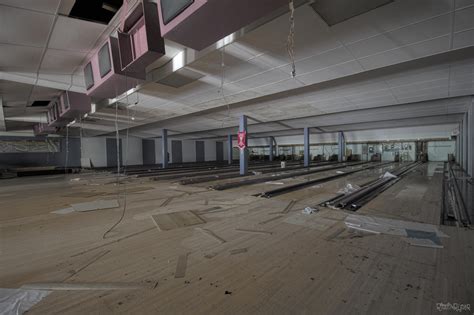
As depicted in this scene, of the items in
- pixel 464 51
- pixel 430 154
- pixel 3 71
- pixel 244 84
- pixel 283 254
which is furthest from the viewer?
pixel 430 154

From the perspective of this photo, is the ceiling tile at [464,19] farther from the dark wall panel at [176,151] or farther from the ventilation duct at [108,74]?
the dark wall panel at [176,151]

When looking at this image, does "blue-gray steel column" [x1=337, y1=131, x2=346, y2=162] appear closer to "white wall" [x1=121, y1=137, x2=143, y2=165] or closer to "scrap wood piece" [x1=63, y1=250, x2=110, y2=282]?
"white wall" [x1=121, y1=137, x2=143, y2=165]

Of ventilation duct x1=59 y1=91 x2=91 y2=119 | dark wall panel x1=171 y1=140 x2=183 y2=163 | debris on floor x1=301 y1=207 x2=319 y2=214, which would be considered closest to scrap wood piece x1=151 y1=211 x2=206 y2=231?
debris on floor x1=301 y1=207 x2=319 y2=214

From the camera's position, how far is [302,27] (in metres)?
3.17

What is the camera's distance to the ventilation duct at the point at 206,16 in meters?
2.03

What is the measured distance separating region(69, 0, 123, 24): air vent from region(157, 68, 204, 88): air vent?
1.85 meters

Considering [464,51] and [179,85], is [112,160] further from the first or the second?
[464,51]

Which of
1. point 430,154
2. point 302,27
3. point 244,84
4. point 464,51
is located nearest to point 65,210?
point 244,84

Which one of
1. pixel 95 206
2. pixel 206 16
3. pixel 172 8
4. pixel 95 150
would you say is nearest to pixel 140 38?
pixel 172 8

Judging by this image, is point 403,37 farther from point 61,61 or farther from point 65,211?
point 65,211

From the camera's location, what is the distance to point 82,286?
1673 millimetres

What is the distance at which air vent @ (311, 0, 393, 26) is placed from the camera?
266 centimetres

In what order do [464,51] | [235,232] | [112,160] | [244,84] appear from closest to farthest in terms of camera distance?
[235,232], [464,51], [244,84], [112,160]

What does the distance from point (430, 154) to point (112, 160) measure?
86.8 feet
